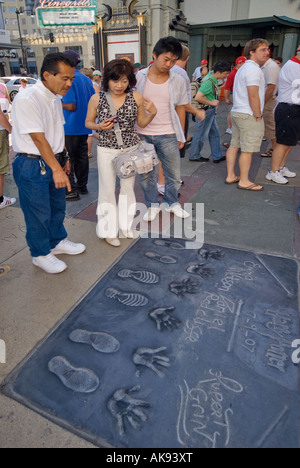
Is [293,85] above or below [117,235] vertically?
above

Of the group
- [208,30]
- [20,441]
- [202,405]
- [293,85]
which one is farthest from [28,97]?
[208,30]

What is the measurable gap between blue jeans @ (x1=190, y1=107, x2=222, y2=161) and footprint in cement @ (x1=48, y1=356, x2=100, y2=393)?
469 centimetres

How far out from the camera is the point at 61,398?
5.49 ft

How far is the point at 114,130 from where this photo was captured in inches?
109

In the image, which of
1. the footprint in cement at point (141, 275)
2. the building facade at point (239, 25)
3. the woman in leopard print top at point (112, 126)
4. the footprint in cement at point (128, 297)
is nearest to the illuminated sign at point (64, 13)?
the building facade at point (239, 25)

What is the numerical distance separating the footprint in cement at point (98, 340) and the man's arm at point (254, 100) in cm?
339

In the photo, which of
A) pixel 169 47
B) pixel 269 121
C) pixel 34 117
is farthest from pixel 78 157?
pixel 269 121

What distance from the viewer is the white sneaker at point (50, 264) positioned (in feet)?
8.94

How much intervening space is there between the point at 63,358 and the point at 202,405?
0.87 m

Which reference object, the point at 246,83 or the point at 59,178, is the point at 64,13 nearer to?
the point at 246,83

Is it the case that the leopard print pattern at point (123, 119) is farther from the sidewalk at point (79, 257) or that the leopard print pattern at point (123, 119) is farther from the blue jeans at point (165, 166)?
the sidewalk at point (79, 257)

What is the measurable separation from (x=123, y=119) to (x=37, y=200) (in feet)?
3.46

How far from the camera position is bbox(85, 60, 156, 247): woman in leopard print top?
2.59 meters

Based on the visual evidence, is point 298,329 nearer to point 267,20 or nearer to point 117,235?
point 117,235
